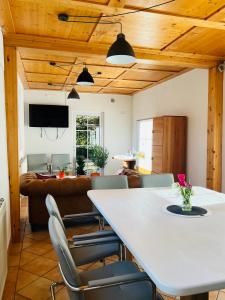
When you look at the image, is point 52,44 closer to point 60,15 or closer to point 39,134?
point 60,15

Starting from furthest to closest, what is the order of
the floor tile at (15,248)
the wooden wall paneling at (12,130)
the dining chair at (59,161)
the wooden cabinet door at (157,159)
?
the dining chair at (59,161)
the wooden cabinet door at (157,159)
the wooden wall paneling at (12,130)
the floor tile at (15,248)

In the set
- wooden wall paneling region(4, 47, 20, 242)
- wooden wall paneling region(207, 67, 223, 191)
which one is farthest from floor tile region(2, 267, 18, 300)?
wooden wall paneling region(207, 67, 223, 191)

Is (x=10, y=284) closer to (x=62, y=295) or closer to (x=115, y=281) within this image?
(x=62, y=295)

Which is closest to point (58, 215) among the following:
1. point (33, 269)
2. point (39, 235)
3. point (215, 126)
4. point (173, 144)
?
point (33, 269)

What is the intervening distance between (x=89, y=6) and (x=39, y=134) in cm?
516

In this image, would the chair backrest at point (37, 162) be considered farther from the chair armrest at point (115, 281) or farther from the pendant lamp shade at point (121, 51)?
the chair armrest at point (115, 281)

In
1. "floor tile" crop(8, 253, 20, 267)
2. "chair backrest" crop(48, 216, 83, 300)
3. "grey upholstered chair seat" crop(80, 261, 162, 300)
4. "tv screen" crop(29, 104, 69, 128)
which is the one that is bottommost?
Result: "floor tile" crop(8, 253, 20, 267)

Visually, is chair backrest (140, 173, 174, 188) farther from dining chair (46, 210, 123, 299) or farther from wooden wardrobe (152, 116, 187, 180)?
wooden wardrobe (152, 116, 187, 180)

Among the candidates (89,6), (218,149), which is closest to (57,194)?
(89,6)

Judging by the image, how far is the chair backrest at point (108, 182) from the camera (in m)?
2.91

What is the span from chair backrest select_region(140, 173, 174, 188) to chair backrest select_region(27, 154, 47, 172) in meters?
4.39

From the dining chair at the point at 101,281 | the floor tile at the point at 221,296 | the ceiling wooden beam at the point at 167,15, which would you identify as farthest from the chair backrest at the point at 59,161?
the dining chair at the point at 101,281

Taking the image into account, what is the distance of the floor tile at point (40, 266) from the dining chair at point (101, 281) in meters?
1.14

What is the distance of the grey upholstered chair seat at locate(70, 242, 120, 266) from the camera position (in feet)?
6.16
